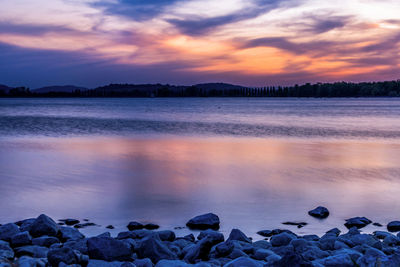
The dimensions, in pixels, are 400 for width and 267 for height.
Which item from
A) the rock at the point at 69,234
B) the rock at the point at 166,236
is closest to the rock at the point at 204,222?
the rock at the point at 166,236

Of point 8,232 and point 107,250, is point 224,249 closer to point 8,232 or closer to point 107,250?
point 107,250

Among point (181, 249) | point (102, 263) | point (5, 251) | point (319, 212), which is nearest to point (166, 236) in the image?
point (181, 249)

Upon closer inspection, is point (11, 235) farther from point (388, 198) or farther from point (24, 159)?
point (24, 159)

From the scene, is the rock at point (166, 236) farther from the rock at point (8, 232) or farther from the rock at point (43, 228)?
the rock at point (8, 232)

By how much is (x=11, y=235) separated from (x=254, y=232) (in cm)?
339

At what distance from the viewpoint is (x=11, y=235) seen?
563cm

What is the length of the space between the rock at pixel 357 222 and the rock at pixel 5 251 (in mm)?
4857

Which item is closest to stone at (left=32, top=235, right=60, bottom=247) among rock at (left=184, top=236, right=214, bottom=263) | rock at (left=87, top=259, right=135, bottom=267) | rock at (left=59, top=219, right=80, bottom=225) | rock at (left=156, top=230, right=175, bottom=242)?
rock at (left=87, top=259, right=135, bottom=267)

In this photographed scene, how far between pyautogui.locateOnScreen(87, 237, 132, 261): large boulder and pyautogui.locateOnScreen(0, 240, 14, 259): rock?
0.87 meters

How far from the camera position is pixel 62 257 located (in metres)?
4.44

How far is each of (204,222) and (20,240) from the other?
2659mm

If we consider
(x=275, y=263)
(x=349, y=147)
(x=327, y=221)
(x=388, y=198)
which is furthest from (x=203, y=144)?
(x=275, y=263)

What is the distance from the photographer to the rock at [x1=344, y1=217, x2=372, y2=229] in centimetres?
689

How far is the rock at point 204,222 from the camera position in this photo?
6.75 m
